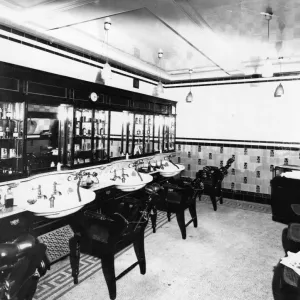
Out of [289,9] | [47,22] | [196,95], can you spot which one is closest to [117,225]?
[47,22]

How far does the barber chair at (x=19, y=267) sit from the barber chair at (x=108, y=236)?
101 cm

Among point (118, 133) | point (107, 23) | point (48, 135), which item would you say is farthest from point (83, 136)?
point (107, 23)

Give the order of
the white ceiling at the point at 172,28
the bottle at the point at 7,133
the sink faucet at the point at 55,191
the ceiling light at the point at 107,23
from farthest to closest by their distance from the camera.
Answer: the ceiling light at the point at 107,23 < the sink faucet at the point at 55,191 < the bottle at the point at 7,133 < the white ceiling at the point at 172,28

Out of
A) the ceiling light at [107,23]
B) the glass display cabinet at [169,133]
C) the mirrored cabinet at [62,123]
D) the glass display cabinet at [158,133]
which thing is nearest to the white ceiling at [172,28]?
the ceiling light at [107,23]

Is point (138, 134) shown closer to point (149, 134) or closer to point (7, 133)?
point (149, 134)

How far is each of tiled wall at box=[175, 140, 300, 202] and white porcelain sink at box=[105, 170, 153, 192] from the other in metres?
2.70

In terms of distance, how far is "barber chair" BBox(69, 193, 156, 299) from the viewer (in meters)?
2.76

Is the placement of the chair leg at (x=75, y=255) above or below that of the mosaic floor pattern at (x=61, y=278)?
above

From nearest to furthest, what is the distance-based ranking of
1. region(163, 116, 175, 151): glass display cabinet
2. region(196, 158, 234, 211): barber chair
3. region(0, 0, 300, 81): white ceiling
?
region(0, 0, 300, 81): white ceiling → region(196, 158, 234, 211): barber chair → region(163, 116, 175, 151): glass display cabinet

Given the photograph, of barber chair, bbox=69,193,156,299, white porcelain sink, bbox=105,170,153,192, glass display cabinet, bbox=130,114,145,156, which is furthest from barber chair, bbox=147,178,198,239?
glass display cabinet, bbox=130,114,145,156

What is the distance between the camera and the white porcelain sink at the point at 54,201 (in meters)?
2.89

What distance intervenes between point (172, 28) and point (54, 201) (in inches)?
109

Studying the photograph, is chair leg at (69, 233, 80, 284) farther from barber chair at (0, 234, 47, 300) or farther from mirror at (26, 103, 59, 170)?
barber chair at (0, 234, 47, 300)

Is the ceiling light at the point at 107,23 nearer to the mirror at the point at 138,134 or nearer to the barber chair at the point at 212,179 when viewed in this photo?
the mirror at the point at 138,134
